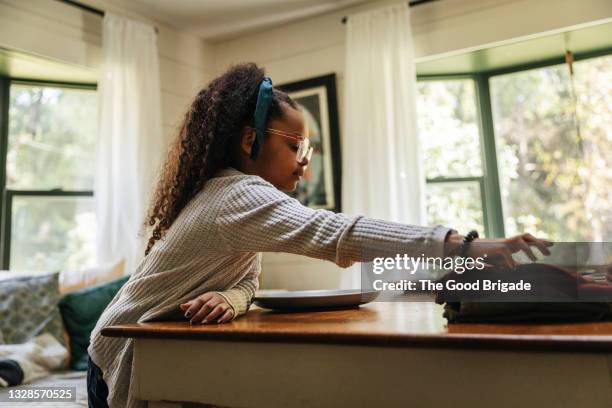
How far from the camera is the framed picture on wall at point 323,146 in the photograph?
3.50m

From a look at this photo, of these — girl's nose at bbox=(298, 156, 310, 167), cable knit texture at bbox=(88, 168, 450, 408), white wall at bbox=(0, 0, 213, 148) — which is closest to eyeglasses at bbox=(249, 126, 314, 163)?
girl's nose at bbox=(298, 156, 310, 167)

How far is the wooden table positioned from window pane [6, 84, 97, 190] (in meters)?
2.85

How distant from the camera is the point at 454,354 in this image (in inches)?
23.3

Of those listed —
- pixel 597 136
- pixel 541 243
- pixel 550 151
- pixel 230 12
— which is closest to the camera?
pixel 541 243

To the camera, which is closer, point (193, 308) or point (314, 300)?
point (193, 308)

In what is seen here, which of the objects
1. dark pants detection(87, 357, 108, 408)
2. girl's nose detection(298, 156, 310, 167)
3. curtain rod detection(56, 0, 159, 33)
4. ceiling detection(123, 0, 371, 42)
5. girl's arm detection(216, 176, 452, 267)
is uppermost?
ceiling detection(123, 0, 371, 42)

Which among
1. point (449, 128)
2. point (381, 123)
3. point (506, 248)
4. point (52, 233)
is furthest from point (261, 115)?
point (52, 233)

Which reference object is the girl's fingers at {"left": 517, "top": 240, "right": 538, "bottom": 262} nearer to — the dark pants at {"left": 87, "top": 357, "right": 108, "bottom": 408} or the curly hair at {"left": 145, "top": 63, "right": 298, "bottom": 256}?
the curly hair at {"left": 145, "top": 63, "right": 298, "bottom": 256}

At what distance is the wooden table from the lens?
54 centimetres

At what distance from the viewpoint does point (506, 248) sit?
0.64m

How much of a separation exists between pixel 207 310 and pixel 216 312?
0.05 feet

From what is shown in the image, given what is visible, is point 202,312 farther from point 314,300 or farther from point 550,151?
point 550,151

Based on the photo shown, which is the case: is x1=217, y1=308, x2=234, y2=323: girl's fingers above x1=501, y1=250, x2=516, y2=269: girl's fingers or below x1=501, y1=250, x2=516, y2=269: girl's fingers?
below

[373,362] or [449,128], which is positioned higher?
[449,128]
